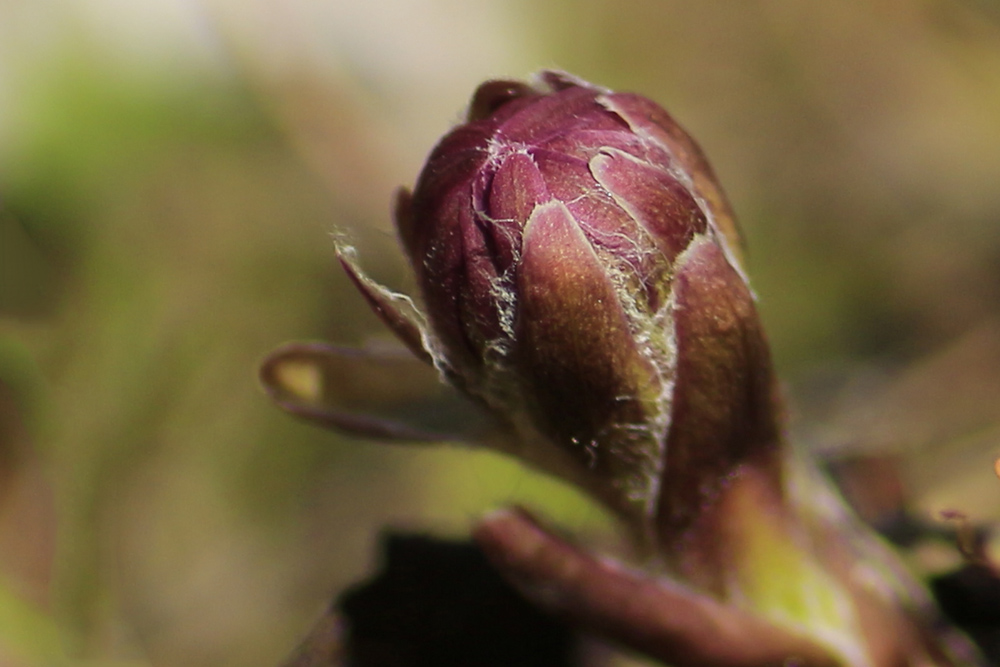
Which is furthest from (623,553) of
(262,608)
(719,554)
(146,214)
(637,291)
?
(146,214)

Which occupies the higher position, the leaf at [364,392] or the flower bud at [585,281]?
the flower bud at [585,281]

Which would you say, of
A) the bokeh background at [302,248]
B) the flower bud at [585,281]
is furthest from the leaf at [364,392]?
the bokeh background at [302,248]

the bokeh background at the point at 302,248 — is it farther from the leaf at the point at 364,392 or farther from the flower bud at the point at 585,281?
the flower bud at the point at 585,281

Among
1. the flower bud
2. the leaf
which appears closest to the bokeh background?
the leaf

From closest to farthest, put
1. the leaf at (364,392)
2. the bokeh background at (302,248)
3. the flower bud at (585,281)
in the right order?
the flower bud at (585,281) → the leaf at (364,392) → the bokeh background at (302,248)

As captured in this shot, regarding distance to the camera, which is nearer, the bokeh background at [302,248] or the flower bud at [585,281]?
the flower bud at [585,281]

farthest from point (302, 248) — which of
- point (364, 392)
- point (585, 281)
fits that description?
point (585, 281)

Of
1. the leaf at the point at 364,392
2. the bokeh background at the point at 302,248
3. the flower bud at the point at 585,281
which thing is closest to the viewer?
the flower bud at the point at 585,281
